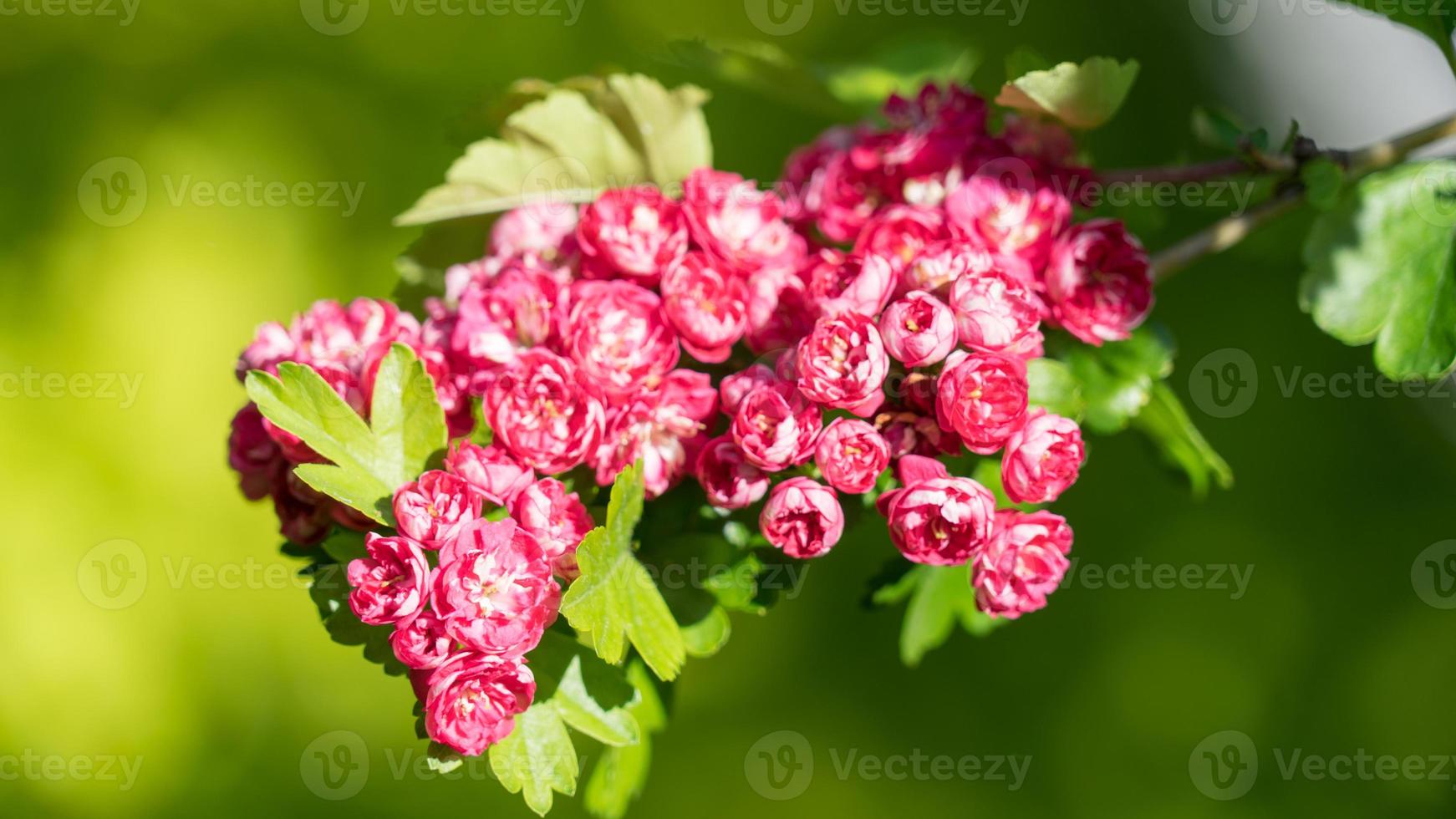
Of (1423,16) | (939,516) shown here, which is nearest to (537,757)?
(939,516)

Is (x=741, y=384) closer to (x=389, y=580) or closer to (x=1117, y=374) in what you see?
(x=389, y=580)

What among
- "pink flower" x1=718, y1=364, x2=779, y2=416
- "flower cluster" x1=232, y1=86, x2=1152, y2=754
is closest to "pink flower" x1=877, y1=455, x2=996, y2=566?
"flower cluster" x1=232, y1=86, x2=1152, y2=754

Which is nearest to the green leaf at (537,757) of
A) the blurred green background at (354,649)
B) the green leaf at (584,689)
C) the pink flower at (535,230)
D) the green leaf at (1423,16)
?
the green leaf at (584,689)

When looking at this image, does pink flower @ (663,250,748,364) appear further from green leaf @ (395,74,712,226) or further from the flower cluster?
green leaf @ (395,74,712,226)

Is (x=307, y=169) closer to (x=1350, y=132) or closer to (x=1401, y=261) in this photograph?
(x=1401, y=261)

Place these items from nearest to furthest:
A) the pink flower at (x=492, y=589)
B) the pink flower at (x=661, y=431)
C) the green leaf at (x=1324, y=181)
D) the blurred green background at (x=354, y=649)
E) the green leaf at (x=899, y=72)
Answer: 1. the pink flower at (x=492, y=589)
2. the pink flower at (x=661, y=431)
3. the green leaf at (x=1324, y=181)
4. the green leaf at (x=899, y=72)
5. the blurred green background at (x=354, y=649)

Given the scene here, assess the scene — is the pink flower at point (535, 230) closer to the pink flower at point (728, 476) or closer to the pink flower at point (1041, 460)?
the pink flower at point (728, 476)
